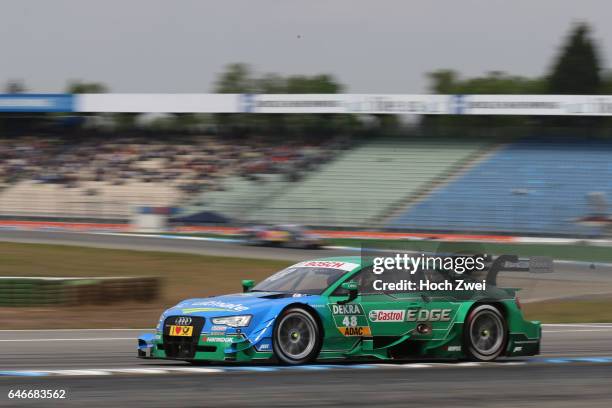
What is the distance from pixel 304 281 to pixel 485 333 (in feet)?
6.56

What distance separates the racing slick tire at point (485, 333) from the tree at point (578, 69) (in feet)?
203

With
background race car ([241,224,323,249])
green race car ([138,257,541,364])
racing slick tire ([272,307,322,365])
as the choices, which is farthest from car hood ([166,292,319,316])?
background race car ([241,224,323,249])

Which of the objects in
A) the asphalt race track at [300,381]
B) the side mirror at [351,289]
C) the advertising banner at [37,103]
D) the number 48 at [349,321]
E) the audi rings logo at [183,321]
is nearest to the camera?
the asphalt race track at [300,381]

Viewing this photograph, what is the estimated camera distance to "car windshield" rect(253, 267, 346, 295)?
382 inches

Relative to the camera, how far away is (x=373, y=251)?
1017 centimetres

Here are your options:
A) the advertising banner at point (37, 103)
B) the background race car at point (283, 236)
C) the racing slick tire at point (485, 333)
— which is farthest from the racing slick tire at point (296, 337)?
the advertising banner at point (37, 103)

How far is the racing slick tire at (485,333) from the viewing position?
10094 mm

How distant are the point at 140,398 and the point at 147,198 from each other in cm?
3701

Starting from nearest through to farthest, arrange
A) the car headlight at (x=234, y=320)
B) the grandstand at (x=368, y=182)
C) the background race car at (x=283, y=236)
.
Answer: the car headlight at (x=234, y=320) → the background race car at (x=283, y=236) → the grandstand at (x=368, y=182)

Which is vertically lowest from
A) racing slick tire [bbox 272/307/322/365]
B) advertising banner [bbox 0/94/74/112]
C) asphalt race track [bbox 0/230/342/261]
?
racing slick tire [bbox 272/307/322/365]

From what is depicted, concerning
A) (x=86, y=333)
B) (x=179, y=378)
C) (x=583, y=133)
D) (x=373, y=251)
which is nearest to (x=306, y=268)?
(x=373, y=251)

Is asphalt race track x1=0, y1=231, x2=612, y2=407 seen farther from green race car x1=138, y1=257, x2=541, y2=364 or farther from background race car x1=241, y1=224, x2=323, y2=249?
background race car x1=241, y1=224, x2=323, y2=249

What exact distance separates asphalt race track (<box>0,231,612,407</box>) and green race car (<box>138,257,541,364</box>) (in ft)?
0.55

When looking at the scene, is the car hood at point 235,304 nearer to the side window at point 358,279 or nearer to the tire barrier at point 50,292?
the side window at point 358,279
